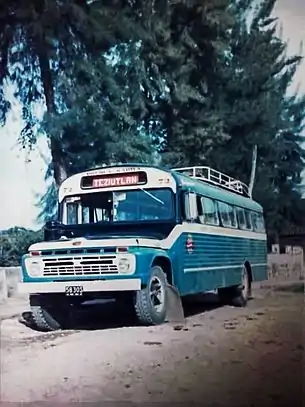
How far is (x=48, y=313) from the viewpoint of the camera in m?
2.02

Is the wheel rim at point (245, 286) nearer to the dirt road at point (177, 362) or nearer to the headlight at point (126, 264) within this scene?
the dirt road at point (177, 362)

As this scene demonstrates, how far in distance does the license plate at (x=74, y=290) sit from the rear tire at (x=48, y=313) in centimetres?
6

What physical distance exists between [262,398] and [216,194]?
0.63m


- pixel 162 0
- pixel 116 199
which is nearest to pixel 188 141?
pixel 116 199

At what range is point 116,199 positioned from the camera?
6.59 ft

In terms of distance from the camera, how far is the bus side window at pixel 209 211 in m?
2.05

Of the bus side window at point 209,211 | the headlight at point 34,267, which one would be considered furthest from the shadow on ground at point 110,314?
the bus side window at point 209,211

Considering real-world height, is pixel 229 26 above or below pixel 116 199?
above

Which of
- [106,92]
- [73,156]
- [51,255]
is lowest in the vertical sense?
[51,255]

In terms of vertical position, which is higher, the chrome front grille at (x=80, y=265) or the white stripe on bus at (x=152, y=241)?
the white stripe on bus at (x=152, y=241)

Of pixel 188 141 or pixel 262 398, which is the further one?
pixel 188 141

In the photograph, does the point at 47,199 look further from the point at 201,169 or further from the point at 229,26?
the point at 229,26

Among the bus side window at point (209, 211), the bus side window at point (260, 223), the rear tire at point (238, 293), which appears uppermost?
the bus side window at point (209, 211)

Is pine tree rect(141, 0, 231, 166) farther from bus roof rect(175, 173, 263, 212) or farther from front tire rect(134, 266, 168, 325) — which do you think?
front tire rect(134, 266, 168, 325)
